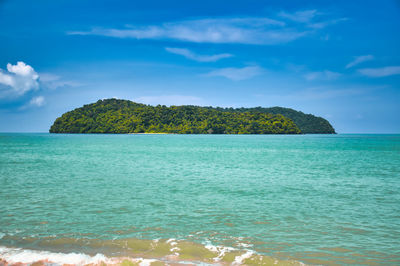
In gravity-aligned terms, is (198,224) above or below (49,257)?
below

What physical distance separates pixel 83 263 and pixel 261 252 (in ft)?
14.0

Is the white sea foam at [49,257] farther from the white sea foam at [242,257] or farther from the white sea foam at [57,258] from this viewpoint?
the white sea foam at [242,257]

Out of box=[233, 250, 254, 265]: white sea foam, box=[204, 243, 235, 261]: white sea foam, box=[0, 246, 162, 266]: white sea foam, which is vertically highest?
box=[0, 246, 162, 266]: white sea foam

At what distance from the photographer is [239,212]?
1153cm

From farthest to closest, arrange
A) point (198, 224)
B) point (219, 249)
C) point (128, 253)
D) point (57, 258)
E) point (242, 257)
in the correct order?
point (198, 224), point (219, 249), point (128, 253), point (242, 257), point (57, 258)

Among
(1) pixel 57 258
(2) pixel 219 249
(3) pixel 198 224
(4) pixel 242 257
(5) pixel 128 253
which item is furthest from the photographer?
(3) pixel 198 224

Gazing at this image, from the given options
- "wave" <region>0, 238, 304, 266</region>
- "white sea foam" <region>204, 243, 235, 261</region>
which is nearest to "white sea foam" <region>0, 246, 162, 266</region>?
"wave" <region>0, 238, 304, 266</region>

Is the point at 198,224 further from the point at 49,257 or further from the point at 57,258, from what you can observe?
the point at 49,257

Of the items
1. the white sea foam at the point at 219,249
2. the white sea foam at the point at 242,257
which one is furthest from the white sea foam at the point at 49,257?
the white sea foam at the point at 242,257

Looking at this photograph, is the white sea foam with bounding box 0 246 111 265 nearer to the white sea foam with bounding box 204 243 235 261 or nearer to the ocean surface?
the ocean surface

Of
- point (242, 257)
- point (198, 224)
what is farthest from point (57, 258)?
point (198, 224)

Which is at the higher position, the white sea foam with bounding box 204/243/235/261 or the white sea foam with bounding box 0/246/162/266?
the white sea foam with bounding box 0/246/162/266

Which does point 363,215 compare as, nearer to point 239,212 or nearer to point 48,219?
point 239,212

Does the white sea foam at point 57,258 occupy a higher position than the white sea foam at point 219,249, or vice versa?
the white sea foam at point 57,258
